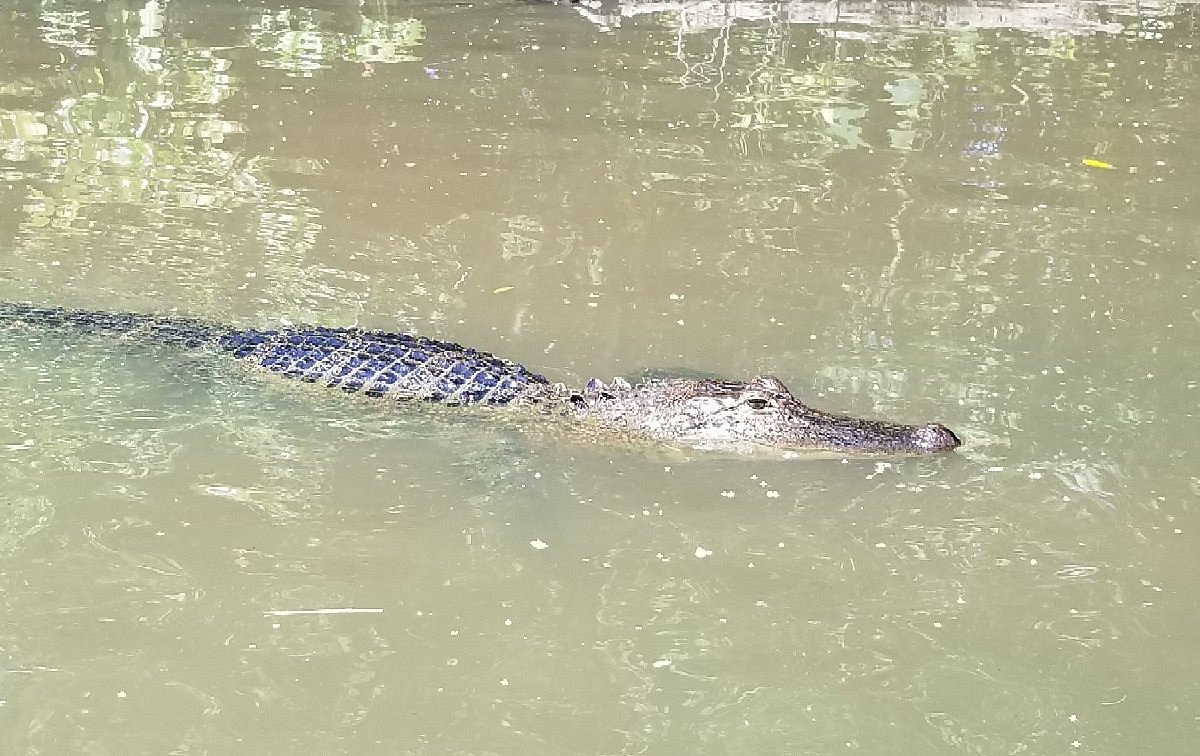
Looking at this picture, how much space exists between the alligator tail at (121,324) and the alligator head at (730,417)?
1.88 meters

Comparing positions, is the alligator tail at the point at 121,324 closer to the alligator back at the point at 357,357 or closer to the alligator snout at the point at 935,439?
the alligator back at the point at 357,357

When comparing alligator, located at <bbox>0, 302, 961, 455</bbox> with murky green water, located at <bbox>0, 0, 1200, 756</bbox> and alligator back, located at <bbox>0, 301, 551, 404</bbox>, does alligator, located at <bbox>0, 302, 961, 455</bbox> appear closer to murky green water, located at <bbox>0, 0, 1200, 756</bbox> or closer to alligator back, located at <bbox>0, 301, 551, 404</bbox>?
alligator back, located at <bbox>0, 301, 551, 404</bbox>

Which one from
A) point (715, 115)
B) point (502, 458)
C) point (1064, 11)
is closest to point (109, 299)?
point (502, 458)

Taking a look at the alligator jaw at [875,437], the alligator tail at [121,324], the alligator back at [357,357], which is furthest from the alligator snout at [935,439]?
the alligator tail at [121,324]

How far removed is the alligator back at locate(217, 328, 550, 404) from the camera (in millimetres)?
5273

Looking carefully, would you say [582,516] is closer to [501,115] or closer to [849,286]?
[849,286]

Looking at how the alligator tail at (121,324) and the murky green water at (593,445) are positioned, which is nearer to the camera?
the murky green water at (593,445)

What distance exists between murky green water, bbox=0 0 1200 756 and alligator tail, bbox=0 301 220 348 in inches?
4.1

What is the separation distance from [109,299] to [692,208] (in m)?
3.43

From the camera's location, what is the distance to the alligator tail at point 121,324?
5.70 metres

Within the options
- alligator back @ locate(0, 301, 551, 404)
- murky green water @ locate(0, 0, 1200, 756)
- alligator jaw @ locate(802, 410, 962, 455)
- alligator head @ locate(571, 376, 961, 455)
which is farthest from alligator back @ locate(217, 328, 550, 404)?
alligator jaw @ locate(802, 410, 962, 455)

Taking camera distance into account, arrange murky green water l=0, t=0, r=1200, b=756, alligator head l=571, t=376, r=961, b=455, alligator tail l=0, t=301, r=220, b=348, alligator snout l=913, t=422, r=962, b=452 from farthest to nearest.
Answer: alligator tail l=0, t=301, r=220, b=348, alligator head l=571, t=376, r=961, b=455, alligator snout l=913, t=422, r=962, b=452, murky green water l=0, t=0, r=1200, b=756

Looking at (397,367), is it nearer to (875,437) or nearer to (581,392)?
(581,392)

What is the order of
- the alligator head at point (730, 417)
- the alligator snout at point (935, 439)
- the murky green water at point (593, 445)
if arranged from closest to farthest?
the murky green water at point (593, 445), the alligator snout at point (935, 439), the alligator head at point (730, 417)
